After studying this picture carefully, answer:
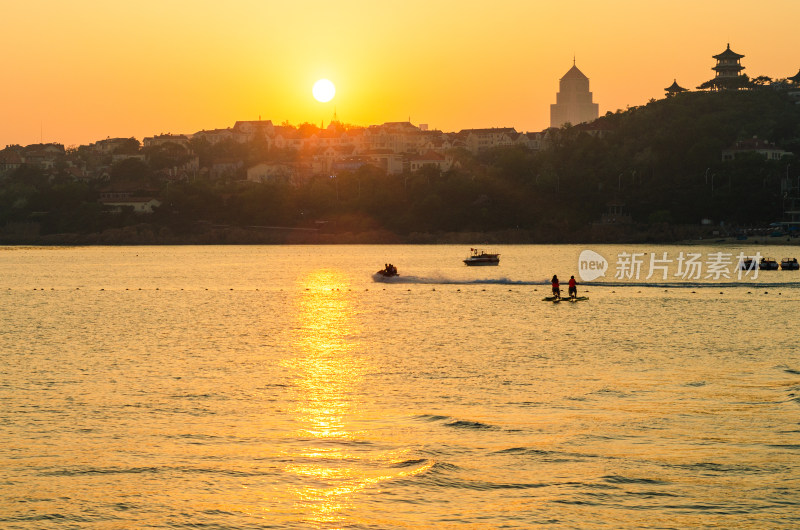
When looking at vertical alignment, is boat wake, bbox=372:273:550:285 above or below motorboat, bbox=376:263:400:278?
below

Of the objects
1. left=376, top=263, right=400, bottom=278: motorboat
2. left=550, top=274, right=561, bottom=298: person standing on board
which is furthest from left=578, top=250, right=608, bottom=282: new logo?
left=550, top=274, right=561, bottom=298: person standing on board

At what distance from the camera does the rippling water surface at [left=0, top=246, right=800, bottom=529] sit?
67.6ft

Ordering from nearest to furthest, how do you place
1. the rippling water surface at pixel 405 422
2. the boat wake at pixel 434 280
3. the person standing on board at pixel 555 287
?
the rippling water surface at pixel 405 422 → the person standing on board at pixel 555 287 → the boat wake at pixel 434 280

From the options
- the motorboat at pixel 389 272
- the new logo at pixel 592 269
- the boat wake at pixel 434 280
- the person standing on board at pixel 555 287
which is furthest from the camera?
the new logo at pixel 592 269

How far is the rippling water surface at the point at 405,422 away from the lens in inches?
811

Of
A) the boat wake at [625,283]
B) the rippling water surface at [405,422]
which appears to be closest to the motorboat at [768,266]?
the boat wake at [625,283]

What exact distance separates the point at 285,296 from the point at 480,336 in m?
39.4

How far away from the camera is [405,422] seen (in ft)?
92.3

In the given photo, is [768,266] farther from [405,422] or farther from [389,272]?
[405,422]

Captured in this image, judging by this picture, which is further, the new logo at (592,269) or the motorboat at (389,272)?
the new logo at (592,269)

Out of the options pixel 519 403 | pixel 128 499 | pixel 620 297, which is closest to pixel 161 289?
pixel 620 297

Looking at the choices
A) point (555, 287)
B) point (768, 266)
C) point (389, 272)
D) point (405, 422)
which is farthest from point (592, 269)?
point (405, 422)

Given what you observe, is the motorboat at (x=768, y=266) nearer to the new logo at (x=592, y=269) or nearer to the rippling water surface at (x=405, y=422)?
the new logo at (x=592, y=269)

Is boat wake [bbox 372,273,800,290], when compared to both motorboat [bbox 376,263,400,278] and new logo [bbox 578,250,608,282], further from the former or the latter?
new logo [bbox 578,250,608,282]
